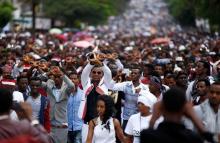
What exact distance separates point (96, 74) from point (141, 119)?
290 centimetres

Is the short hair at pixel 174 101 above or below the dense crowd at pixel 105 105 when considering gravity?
above

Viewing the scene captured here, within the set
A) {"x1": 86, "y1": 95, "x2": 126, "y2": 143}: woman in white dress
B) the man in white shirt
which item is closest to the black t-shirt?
the man in white shirt

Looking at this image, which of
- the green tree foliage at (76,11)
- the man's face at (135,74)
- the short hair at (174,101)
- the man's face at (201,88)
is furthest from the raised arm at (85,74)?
the green tree foliage at (76,11)

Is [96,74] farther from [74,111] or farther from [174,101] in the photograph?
[174,101]

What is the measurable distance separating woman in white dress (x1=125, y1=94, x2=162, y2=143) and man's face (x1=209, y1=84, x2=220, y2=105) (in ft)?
2.93

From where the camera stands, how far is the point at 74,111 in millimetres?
13297

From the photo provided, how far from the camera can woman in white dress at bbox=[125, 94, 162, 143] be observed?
9.87m

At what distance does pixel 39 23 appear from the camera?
77000mm

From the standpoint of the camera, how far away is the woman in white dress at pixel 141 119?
9867mm

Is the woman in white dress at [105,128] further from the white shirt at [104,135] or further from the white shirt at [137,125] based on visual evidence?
the white shirt at [137,125]

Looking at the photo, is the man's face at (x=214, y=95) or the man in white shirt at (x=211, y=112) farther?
the man's face at (x=214, y=95)

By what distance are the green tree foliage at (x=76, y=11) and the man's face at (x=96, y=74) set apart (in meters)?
65.8

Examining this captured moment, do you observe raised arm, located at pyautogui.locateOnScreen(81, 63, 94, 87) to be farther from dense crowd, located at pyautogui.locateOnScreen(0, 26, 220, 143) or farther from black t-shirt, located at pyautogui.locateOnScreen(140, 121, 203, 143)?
black t-shirt, located at pyautogui.locateOnScreen(140, 121, 203, 143)

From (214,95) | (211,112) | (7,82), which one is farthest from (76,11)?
(211,112)
